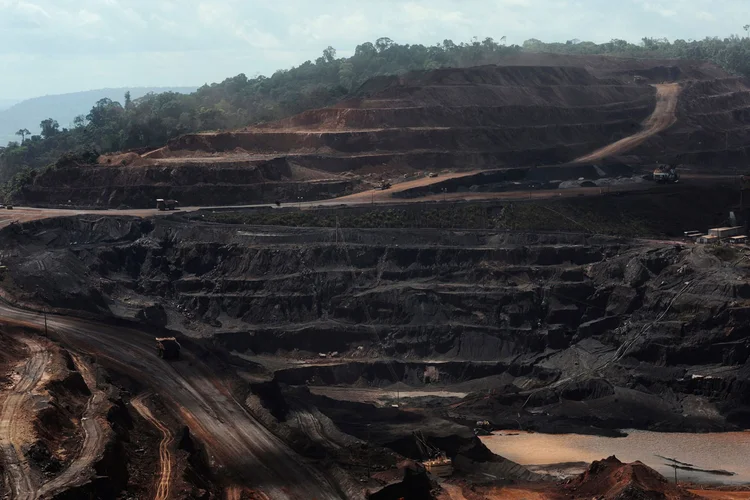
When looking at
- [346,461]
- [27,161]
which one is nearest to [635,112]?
[27,161]

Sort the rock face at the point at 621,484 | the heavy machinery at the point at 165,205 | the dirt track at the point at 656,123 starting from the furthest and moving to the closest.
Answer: the dirt track at the point at 656,123
the heavy machinery at the point at 165,205
the rock face at the point at 621,484

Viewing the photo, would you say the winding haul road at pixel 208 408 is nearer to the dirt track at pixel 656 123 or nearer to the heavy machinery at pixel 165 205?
the heavy machinery at pixel 165 205

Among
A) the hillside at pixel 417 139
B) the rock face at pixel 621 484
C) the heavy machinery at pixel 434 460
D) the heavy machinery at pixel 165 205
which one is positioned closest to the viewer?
the rock face at pixel 621 484

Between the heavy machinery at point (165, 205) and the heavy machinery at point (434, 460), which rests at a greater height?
the heavy machinery at point (165, 205)

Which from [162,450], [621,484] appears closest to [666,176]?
[621,484]

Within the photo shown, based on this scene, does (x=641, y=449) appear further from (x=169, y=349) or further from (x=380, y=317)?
(x=169, y=349)

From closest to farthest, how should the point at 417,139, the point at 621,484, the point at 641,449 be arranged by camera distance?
1. the point at 621,484
2. the point at 641,449
3. the point at 417,139

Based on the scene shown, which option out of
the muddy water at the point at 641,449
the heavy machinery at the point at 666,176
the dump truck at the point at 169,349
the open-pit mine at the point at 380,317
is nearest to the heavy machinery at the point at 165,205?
the open-pit mine at the point at 380,317
